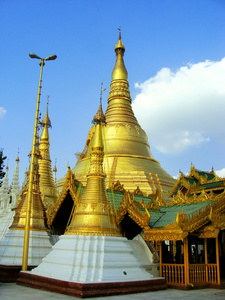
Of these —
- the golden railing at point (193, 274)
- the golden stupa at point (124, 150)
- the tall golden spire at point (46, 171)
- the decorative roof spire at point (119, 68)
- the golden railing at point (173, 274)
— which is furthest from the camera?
the decorative roof spire at point (119, 68)

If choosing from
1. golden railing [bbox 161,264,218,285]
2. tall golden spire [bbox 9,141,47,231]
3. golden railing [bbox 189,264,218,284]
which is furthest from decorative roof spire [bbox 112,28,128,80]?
golden railing [bbox 189,264,218,284]

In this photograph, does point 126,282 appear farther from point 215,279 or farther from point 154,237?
point 215,279

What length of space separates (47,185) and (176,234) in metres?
13.0

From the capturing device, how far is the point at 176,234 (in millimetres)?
11461

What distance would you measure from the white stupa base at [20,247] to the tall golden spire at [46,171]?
19.6 feet

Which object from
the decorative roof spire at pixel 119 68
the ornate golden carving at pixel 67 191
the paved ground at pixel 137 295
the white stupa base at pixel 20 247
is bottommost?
the paved ground at pixel 137 295

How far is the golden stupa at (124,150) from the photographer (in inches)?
961

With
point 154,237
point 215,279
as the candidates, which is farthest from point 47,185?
point 215,279

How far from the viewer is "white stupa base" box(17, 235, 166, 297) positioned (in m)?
9.46

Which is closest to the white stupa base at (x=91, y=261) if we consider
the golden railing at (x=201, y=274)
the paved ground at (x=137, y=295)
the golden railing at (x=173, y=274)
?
the paved ground at (x=137, y=295)

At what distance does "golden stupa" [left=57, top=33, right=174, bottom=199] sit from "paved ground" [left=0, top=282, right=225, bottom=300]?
12201 millimetres

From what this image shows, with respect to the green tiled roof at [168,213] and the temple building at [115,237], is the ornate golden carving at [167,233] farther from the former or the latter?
the green tiled roof at [168,213]

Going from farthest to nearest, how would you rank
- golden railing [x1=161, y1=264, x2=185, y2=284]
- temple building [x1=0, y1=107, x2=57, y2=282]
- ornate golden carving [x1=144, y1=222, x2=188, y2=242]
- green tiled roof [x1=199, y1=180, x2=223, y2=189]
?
green tiled roof [x1=199, y1=180, x2=223, y2=189], temple building [x1=0, y1=107, x2=57, y2=282], golden railing [x1=161, y1=264, x2=185, y2=284], ornate golden carving [x1=144, y1=222, x2=188, y2=242]

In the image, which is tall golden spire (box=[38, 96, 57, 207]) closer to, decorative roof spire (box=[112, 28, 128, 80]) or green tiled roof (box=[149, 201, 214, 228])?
green tiled roof (box=[149, 201, 214, 228])
